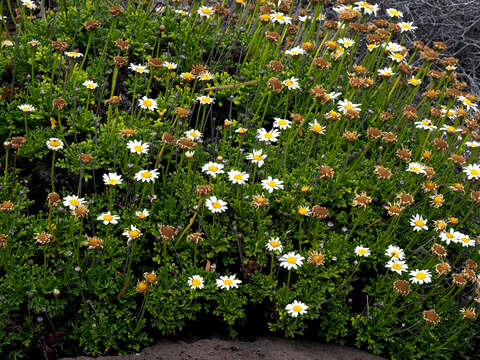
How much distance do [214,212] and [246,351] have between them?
92 centimetres

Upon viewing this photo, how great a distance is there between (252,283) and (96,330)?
3.48 feet

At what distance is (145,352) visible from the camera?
2.97m

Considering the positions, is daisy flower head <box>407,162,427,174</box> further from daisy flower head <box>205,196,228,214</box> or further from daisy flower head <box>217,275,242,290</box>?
daisy flower head <box>217,275,242,290</box>

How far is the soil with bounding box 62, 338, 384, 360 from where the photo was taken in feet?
9.48

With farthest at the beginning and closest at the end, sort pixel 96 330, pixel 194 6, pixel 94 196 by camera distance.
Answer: pixel 194 6 → pixel 94 196 → pixel 96 330

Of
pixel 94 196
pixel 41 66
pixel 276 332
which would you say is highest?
pixel 41 66

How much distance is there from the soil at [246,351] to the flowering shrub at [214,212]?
0.39 ft

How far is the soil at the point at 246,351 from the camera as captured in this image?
9.48 feet

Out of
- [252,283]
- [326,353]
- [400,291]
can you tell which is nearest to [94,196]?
[252,283]

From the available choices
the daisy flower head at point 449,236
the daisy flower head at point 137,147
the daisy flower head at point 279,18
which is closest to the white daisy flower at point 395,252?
the daisy flower head at point 449,236

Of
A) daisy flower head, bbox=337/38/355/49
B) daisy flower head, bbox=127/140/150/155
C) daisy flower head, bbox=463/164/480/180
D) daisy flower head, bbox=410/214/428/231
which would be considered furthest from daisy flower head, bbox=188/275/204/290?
daisy flower head, bbox=337/38/355/49

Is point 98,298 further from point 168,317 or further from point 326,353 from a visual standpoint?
point 326,353

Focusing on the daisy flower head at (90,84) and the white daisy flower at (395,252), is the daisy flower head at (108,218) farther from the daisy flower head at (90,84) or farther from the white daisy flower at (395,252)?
the white daisy flower at (395,252)

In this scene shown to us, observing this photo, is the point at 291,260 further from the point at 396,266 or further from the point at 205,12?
the point at 205,12
